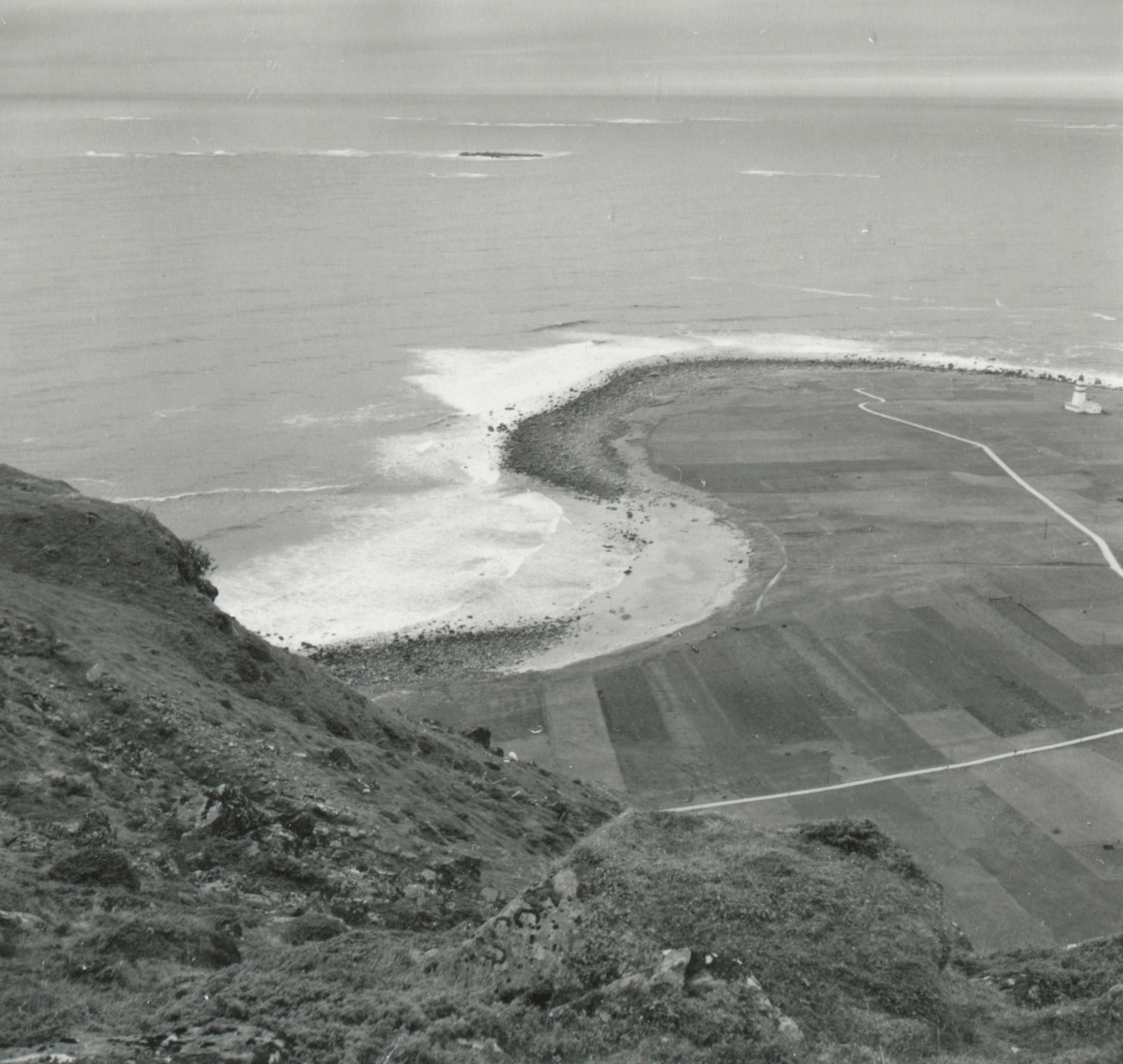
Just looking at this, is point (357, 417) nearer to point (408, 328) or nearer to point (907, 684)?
point (408, 328)

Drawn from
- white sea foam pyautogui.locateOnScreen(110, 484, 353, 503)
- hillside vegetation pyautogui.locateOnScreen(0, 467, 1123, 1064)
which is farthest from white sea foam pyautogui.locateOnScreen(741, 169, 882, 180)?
hillside vegetation pyautogui.locateOnScreen(0, 467, 1123, 1064)

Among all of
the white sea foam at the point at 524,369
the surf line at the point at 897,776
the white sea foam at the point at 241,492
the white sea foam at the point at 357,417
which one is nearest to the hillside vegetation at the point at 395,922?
the surf line at the point at 897,776

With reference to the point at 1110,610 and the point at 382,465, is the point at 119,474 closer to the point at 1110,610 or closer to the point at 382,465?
the point at 382,465

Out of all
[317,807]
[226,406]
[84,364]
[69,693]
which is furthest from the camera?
[84,364]

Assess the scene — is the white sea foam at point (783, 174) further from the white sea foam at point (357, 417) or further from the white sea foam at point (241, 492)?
the white sea foam at point (241, 492)

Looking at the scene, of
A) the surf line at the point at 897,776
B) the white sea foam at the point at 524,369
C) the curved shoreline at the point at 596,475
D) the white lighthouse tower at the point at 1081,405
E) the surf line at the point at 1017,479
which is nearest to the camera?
the surf line at the point at 897,776

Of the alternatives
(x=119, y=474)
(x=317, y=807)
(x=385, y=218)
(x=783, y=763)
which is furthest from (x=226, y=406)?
(x=385, y=218)

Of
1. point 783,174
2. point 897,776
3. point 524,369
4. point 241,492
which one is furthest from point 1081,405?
point 783,174
